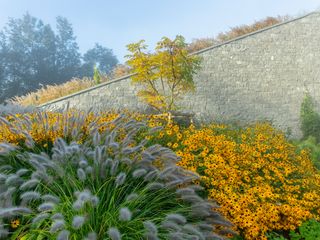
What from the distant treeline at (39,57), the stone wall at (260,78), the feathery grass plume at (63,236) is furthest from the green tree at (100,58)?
the feathery grass plume at (63,236)

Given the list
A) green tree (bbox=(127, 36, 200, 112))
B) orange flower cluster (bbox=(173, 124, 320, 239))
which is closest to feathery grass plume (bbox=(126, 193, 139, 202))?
orange flower cluster (bbox=(173, 124, 320, 239))

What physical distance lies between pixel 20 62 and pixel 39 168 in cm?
2339

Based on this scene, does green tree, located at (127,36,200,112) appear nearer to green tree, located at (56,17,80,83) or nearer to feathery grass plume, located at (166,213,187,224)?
feathery grass plume, located at (166,213,187,224)

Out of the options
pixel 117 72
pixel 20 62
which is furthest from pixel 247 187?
pixel 20 62

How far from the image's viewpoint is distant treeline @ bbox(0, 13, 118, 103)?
77.6 ft

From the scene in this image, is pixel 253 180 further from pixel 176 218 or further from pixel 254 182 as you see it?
pixel 176 218

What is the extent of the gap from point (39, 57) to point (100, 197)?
24251mm

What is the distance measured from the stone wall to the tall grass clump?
8092 mm

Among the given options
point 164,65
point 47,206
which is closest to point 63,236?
point 47,206

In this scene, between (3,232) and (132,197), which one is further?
(132,197)

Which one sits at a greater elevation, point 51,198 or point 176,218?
point 51,198

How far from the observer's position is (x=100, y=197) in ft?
9.13

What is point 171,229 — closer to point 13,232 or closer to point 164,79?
point 13,232

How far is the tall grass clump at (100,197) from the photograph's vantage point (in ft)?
8.09
